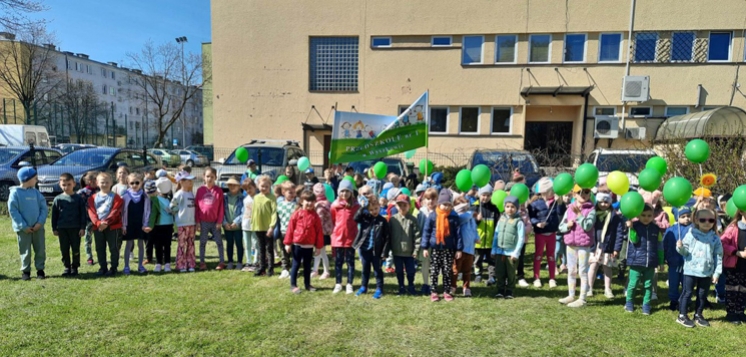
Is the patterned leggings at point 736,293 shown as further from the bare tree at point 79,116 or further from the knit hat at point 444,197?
the bare tree at point 79,116

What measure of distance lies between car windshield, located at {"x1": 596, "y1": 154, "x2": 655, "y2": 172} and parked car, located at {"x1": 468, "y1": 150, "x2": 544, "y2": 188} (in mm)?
1471

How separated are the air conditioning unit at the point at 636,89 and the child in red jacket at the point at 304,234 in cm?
1717

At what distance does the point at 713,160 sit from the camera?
26.6ft

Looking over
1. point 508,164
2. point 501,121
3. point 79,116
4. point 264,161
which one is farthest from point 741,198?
point 79,116

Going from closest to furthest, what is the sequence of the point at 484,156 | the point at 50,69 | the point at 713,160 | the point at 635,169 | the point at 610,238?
1. the point at 610,238
2. the point at 713,160
3. the point at 635,169
4. the point at 484,156
5. the point at 50,69

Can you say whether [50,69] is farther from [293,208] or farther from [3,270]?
[293,208]

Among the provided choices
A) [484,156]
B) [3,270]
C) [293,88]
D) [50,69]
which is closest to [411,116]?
[484,156]

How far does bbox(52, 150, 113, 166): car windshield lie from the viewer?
11812 mm

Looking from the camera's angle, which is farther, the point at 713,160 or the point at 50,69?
the point at 50,69

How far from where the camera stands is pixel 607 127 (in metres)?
18.1

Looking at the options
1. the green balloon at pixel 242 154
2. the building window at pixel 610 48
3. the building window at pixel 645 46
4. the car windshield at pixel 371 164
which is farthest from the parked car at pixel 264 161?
the building window at pixel 645 46

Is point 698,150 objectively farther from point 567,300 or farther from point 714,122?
point 714,122

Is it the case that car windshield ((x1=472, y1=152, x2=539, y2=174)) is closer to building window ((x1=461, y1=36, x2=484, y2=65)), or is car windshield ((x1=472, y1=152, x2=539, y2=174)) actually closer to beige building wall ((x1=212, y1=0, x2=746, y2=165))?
beige building wall ((x1=212, y1=0, x2=746, y2=165))

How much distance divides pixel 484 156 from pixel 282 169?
234 inches
